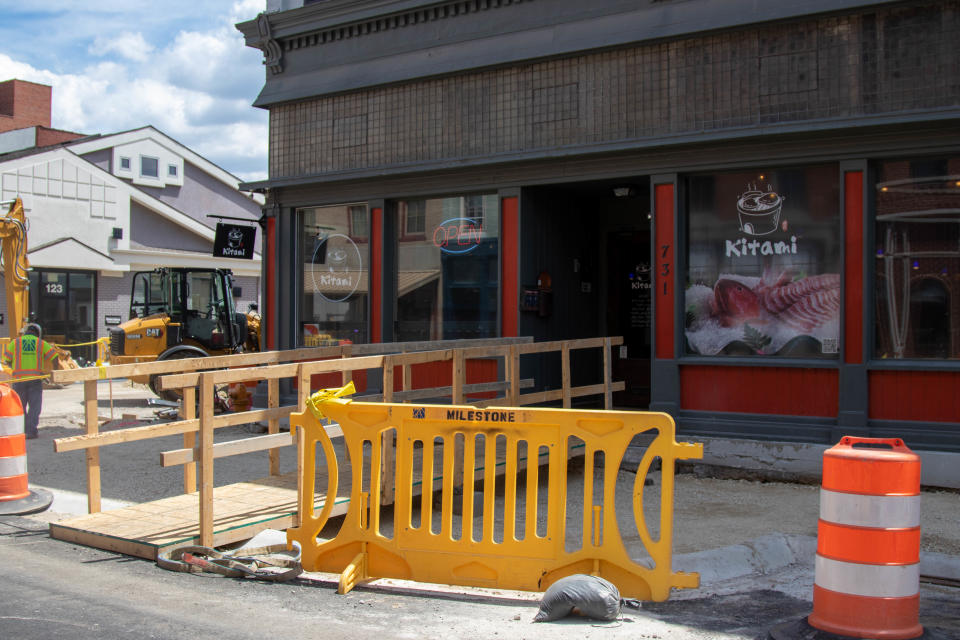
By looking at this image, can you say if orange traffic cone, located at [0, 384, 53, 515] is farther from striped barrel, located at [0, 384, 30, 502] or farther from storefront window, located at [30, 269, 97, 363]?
storefront window, located at [30, 269, 97, 363]

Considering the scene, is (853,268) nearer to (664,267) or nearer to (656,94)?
(664,267)

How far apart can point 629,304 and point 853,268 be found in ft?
13.3

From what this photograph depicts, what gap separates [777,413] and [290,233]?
7482 millimetres

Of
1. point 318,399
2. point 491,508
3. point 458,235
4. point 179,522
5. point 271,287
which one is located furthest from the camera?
point 271,287

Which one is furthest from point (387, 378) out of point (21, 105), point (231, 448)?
point (21, 105)

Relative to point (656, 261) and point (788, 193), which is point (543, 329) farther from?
point (788, 193)

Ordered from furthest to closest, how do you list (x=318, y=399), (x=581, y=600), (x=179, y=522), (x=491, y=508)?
(x=179, y=522)
(x=318, y=399)
(x=491, y=508)
(x=581, y=600)

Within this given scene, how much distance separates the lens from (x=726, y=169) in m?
9.62

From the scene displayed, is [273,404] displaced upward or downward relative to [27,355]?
downward

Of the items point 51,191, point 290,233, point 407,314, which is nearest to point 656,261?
point 407,314

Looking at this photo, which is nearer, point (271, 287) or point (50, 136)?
point (271, 287)

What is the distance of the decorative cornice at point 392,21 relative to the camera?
11.3m

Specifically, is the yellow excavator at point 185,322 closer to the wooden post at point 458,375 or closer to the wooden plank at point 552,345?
the wooden plank at point 552,345

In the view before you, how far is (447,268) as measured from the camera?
11805 mm
